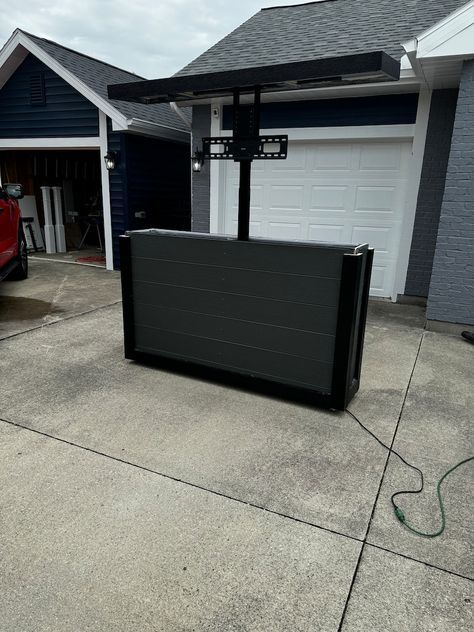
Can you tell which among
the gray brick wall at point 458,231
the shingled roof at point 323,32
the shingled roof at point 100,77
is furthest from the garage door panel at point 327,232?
the shingled roof at point 100,77

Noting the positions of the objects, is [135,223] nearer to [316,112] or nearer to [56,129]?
A: [56,129]

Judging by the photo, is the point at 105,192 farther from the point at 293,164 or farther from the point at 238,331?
the point at 238,331

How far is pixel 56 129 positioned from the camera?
27.8 feet

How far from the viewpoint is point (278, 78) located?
3.06 metres

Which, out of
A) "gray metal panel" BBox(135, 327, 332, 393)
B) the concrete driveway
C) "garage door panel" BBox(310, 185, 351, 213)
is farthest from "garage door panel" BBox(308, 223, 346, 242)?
"gray metal panel" BBox(135, 327, 332, 393)

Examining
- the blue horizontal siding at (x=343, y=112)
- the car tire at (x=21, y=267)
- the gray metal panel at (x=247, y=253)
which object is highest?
the blue horizontal siding at (x=343, y=112)

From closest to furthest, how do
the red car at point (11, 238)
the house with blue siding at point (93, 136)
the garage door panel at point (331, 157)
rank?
the red car at point (11, 238), the garage door panel at point (331, 157), the house with blue siding at point (93, 136)

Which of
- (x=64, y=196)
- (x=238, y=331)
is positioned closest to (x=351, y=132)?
(x=238, y=331)

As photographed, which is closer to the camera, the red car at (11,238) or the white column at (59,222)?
the red car at (11,238)

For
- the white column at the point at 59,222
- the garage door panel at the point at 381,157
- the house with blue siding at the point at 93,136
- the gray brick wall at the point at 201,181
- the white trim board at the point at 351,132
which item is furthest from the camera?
the white column at the point at 59,222

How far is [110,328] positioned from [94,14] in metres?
9.20

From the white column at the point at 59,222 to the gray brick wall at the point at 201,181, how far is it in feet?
11.7

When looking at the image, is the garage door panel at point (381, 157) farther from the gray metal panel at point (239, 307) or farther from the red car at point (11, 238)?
the red car at point (11, 238)

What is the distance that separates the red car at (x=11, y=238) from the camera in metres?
5.93
